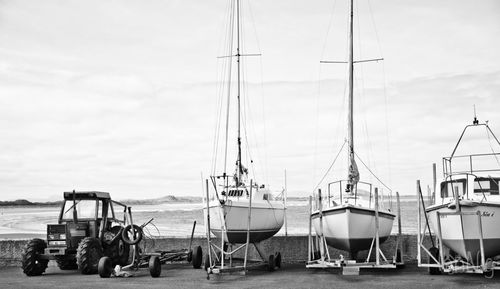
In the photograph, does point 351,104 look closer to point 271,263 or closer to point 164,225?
point 271,263

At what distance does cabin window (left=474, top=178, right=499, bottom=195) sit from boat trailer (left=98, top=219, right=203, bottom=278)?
26.8ft

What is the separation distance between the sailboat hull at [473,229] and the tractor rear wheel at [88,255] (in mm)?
9189

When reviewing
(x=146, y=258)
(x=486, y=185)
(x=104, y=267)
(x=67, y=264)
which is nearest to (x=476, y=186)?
(x=486, y=185)

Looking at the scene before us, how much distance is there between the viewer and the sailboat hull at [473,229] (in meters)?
16.0

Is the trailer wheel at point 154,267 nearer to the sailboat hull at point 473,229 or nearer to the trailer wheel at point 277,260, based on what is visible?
the trailer wheel at point 277,260

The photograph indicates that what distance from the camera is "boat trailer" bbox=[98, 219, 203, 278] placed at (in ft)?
54.4

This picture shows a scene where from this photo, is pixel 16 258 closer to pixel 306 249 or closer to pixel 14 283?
pixel 14 283

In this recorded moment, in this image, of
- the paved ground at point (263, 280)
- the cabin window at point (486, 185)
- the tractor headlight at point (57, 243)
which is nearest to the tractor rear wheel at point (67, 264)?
the paved ground at point (263, 280)

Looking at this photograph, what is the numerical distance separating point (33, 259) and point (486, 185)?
41.4 ft

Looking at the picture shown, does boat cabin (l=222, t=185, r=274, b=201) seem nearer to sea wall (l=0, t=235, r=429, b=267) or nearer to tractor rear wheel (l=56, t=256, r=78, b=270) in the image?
sea wall (l=0, t=235, r=429, b=267)

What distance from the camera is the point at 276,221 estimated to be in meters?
22.4

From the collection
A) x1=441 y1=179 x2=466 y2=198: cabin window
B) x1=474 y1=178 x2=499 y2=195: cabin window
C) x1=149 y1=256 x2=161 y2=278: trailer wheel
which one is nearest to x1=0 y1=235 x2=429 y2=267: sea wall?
x1=441 y1=179 x2=466 y2=198: cabin window

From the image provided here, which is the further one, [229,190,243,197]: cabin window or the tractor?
[229,190,243,197]: cabin window

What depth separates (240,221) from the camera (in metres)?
19.2
